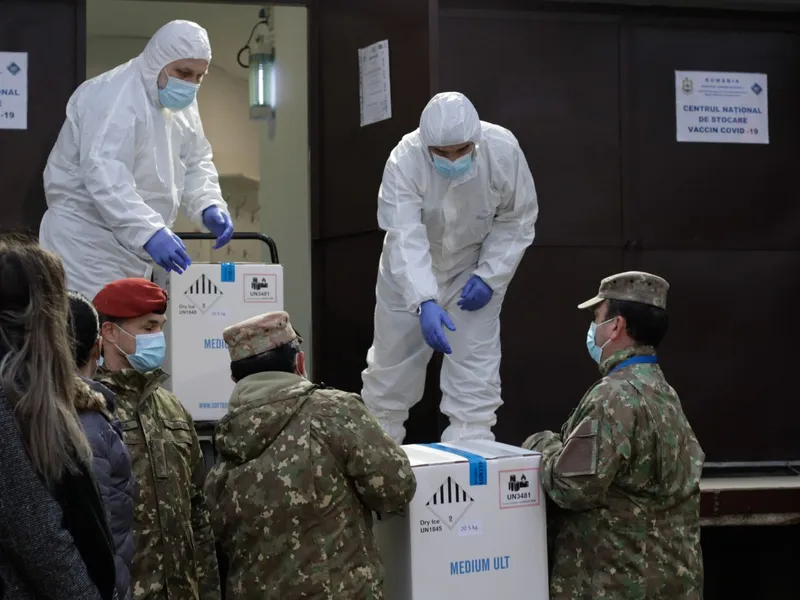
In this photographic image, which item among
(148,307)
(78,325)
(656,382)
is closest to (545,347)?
(656,382)

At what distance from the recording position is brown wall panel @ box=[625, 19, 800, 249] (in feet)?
15.6

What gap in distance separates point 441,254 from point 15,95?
77.9 inches

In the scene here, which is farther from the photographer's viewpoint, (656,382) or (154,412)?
(656,382)

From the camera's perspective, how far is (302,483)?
7.74 feet

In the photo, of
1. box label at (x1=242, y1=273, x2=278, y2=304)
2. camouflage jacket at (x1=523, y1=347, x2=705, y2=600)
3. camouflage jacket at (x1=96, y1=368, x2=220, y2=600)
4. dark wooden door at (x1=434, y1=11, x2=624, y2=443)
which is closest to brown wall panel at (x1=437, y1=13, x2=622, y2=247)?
dark wooden door at (x1=434, y1=11, x2=624, y2=443)

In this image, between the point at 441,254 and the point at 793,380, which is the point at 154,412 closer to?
the point at 441,254

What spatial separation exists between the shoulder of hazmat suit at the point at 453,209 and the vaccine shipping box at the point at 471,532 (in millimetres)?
894

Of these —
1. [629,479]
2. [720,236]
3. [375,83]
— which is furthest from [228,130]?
[629,479]

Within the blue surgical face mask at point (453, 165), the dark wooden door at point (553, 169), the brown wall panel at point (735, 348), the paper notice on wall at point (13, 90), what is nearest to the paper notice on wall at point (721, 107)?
the dark wooden door at point (553, 169)

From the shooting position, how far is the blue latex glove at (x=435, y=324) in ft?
11.2

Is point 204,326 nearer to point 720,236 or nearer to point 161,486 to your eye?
point 161,486

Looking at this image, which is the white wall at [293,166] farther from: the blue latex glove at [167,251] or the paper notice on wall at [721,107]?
the blue latex glove at [167,251]

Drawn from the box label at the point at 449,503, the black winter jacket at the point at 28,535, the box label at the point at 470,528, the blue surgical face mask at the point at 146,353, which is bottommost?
the box label at the point at 470,528

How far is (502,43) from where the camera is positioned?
4598mm
